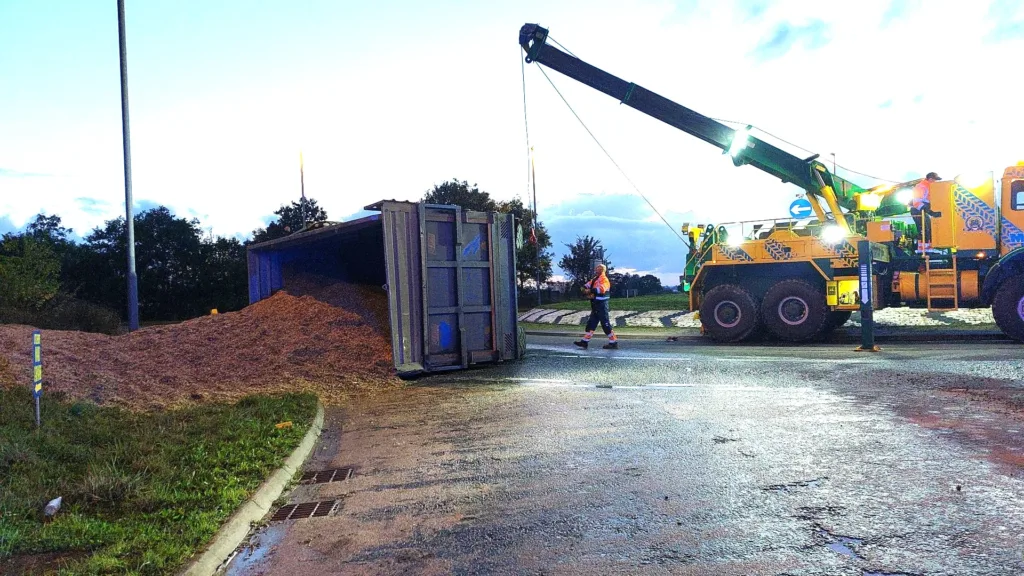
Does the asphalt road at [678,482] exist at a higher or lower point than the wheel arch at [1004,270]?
lower

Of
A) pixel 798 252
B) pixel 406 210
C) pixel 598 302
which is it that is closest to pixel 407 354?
pixel 406 210

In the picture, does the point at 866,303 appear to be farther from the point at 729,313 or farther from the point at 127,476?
the point at 127,476

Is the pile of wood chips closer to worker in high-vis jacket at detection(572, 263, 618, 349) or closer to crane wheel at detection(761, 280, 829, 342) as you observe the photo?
worker in high-vis jacket at detection(572, 263, 618, 349)

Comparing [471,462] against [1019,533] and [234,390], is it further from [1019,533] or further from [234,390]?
[234,390]

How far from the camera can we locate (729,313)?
15594mm

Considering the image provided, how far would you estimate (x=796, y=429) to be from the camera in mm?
6328

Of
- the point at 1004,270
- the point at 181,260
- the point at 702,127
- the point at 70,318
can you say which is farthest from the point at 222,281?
the point at 1004,270

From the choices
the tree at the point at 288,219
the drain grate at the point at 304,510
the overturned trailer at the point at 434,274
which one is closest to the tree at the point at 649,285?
the tree at the point at 288,219

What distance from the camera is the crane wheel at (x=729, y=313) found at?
50.4ft

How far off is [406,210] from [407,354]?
6.95 ft

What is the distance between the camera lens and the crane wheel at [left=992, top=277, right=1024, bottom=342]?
12.8m

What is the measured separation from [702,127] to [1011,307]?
22.6ft

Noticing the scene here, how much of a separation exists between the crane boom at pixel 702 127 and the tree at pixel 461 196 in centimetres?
2015

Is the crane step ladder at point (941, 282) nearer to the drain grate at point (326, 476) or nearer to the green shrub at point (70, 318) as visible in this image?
the drain grate at point (326, 476)
